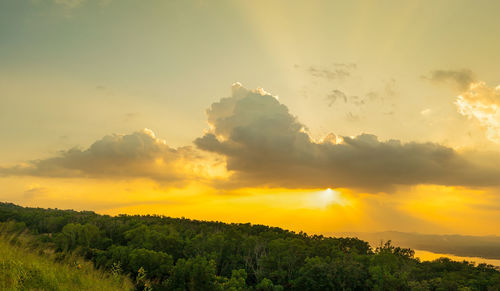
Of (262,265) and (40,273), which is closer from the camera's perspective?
(40,273)

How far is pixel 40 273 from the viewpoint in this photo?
14.5m

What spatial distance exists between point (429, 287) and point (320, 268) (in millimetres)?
19591

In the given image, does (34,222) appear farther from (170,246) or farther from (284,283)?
(284,283)

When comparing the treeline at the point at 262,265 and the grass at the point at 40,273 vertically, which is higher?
the grass at the point at 40,273

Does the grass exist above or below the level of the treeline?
above

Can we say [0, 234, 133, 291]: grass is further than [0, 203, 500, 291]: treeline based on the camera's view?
No

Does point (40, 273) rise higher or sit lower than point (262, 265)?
higher

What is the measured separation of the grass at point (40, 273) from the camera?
1341cm

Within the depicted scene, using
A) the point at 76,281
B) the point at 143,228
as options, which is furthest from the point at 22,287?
the point at 143,228

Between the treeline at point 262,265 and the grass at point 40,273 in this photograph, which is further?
the treeline at point 262,265

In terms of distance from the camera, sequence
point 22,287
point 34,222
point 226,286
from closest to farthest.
Answer: point 22,287 → point 226,286 → point 34,222

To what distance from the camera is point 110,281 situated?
18.9 metres

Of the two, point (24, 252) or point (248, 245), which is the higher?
point (24, 252)

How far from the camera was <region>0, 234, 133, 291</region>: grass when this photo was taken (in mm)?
13406
